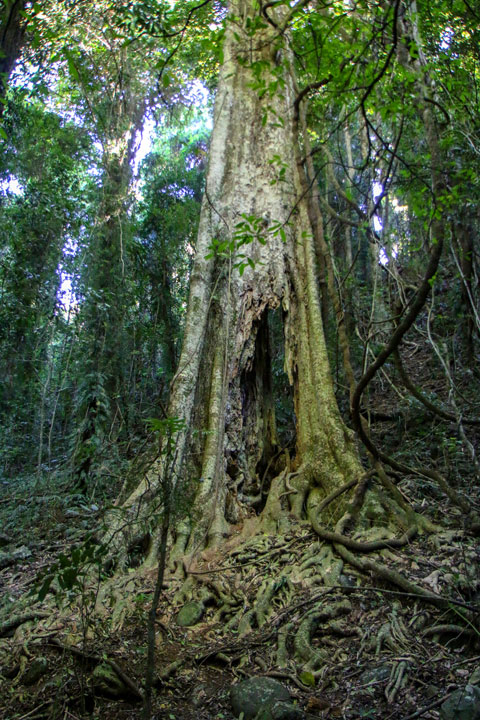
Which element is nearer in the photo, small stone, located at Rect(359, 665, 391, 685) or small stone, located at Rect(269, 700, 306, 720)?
small stone, located at Rect(269, 700, 306, 720)

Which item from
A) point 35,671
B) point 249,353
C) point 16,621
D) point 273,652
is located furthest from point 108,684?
point 249,353

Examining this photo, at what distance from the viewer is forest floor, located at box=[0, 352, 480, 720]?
2.12m

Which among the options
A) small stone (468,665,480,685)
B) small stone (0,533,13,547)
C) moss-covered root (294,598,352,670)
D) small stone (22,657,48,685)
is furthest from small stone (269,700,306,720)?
small stone (0,533,13,547)

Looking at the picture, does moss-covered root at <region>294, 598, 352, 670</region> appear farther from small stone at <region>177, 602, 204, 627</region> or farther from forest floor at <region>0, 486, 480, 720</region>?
small stone at <region>177, 602, 204, 627</region>

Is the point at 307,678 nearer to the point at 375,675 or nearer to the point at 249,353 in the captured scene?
the point at 375,675

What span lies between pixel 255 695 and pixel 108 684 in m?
0.71

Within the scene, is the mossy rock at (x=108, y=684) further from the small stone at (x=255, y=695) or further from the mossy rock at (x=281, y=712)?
the mossy rock at (x=281, y=712)

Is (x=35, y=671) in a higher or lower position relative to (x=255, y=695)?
lower

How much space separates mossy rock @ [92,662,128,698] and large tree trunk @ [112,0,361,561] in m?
1.31

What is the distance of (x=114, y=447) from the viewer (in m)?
6.90

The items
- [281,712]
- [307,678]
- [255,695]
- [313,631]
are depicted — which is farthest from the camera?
[313,631]

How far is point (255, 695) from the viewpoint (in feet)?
6.89

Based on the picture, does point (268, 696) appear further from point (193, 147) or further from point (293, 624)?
point (193, 147)

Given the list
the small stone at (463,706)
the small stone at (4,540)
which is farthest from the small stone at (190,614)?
the small stone at (4,540)
